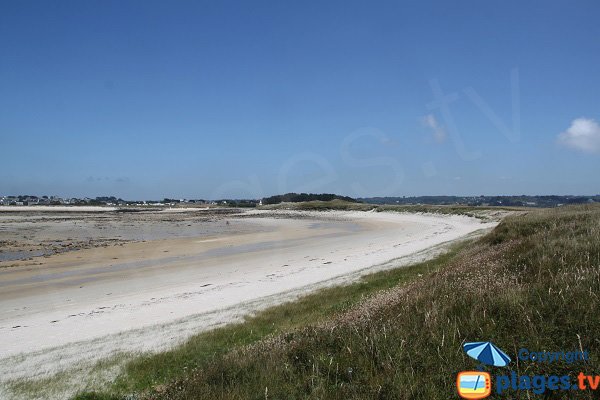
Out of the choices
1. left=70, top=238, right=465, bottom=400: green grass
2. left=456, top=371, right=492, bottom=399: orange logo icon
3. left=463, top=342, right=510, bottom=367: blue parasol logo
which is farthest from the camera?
left=70, top=238, right=465, bottom=400: green grass

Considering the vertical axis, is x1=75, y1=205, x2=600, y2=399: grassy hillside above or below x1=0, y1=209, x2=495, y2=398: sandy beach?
above

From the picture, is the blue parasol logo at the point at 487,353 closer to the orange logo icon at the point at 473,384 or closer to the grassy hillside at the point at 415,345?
the grassy hillside at the point at 415,345

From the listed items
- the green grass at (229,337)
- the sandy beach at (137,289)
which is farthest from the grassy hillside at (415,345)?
the sandy beach at (137,289)

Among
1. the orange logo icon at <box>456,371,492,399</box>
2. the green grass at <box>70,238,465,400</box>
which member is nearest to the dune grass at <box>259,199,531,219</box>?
the green grass at <box>70,238,465,400</box>

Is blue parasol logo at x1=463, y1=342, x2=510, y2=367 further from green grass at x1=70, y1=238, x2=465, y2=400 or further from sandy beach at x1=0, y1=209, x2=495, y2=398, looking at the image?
sandy beach at x1=0, y1=209, x2=495, y2=398

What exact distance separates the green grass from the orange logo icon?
3809mm

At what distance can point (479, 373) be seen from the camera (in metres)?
4.03

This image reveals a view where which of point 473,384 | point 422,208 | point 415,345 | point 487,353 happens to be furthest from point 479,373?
point 422,208

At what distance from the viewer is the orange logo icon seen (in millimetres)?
3821

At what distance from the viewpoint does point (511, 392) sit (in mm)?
3775

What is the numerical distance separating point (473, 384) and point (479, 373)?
167mm

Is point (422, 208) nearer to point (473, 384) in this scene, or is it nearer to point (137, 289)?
point (137, 289)

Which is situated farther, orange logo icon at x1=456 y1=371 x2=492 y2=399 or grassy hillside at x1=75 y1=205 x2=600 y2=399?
grassy hillside at x1=75 y1=205 x2=600 y2=399

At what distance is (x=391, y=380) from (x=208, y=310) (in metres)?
10.4
